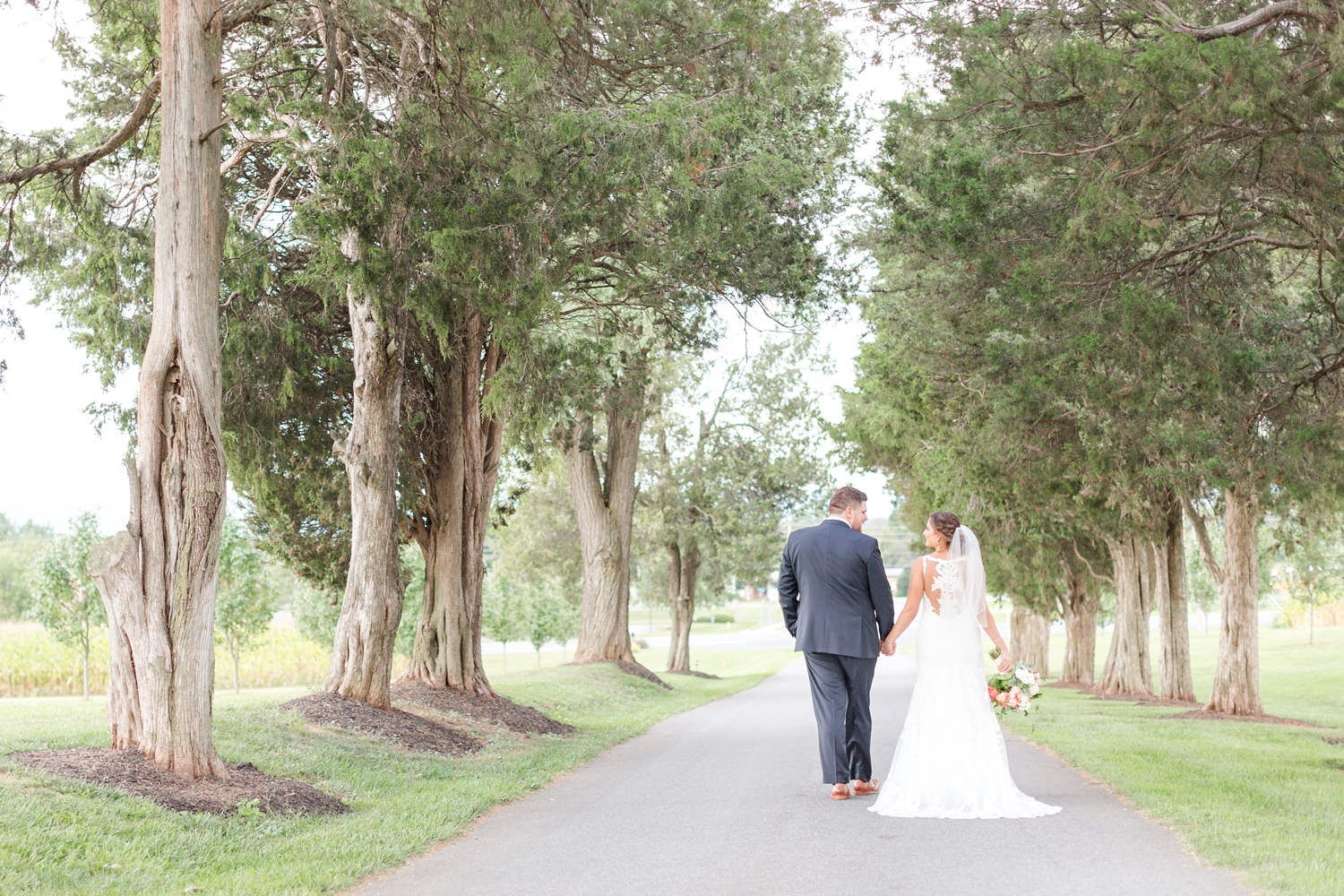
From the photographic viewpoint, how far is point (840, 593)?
9094 mm

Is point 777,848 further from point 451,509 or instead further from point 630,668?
point 630,668

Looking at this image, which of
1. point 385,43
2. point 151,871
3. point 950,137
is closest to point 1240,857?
point 151,871

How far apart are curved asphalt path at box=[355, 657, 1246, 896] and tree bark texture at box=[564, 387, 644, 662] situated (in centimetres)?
1798

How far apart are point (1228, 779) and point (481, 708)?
939 cm

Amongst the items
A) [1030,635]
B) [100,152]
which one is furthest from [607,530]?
[1030,635]

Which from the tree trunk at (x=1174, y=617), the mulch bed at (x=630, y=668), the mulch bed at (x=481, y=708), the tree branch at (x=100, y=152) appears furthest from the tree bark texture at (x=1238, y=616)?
the tree branch at (x=100, y=152)

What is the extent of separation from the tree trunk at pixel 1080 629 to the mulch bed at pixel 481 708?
2221cm

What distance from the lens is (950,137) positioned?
12.5 meters

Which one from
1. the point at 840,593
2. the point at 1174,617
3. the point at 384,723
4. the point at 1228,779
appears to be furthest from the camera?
the point at 1174,617

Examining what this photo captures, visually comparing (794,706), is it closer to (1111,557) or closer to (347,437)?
(347,437)

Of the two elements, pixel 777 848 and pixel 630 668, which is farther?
pixel 630 668

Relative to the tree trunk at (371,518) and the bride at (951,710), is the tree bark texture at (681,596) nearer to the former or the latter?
the tree trunk at (371,518)

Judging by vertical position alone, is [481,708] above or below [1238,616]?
below

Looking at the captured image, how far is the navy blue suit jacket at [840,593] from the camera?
8.98m
